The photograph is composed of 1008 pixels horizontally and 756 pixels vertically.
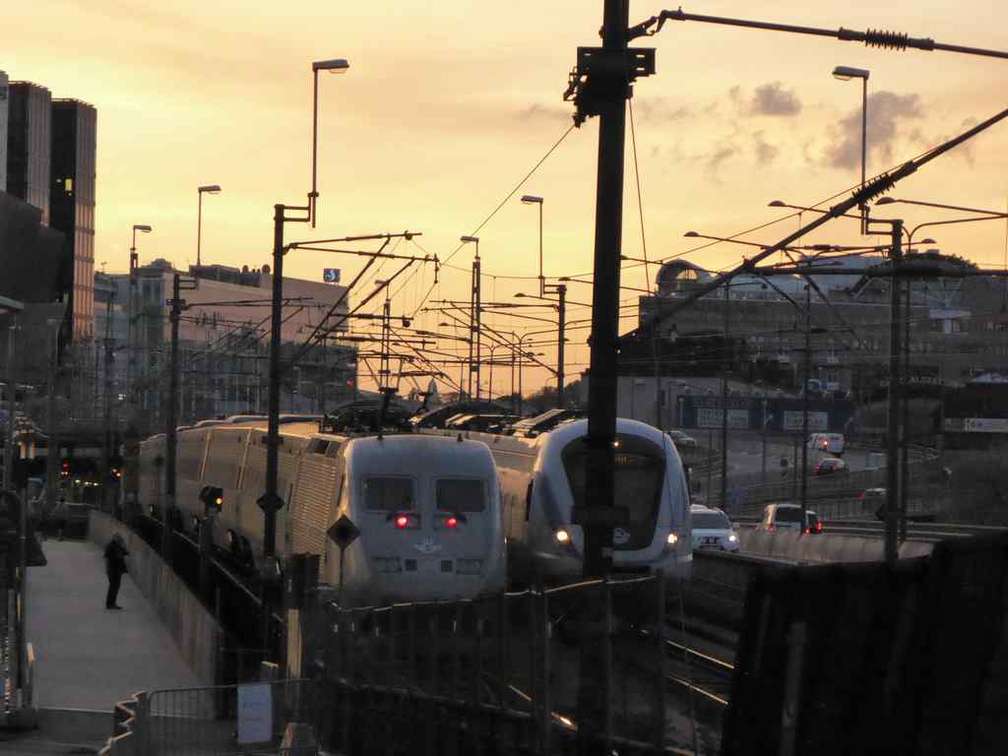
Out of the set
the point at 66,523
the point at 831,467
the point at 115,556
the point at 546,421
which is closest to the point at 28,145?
the point at 66,523

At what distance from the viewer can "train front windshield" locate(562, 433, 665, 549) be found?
26.6 m

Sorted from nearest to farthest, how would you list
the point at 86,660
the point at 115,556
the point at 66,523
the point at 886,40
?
the point at 886,40 < the point at 86,660 < the point at 115,556 < the point at 66,523

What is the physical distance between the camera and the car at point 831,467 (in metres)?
86.8

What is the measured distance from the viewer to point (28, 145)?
513 ft

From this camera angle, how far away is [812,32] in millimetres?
14156

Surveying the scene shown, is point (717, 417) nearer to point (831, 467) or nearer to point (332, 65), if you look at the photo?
Result: point (831, 467)

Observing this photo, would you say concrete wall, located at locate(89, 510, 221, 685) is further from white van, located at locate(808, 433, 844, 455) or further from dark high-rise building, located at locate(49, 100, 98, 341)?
dark high-rise building, located at locate(49, 100, 98, 341)

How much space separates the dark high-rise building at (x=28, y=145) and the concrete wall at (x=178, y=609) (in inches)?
4463

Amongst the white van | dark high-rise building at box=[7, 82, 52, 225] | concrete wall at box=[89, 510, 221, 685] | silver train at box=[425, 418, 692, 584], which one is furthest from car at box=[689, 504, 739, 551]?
dark high-rise building at box=[7, 82, 52, 225]

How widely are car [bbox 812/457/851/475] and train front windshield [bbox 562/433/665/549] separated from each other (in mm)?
60864

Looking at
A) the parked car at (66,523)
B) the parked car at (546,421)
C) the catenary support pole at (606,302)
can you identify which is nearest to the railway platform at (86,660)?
the parked car at (546,421)

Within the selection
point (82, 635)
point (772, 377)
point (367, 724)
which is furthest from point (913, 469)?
point (367, 724)

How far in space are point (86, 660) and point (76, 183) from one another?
463 ft

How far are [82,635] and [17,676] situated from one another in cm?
1129
